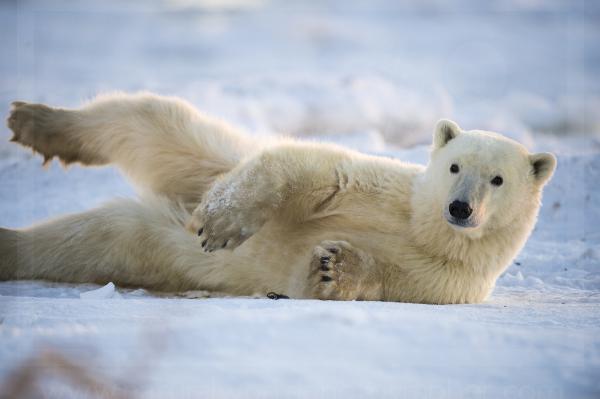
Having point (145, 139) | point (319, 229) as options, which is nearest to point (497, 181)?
point (319, 229)

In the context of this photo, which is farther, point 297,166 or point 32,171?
point 32,171

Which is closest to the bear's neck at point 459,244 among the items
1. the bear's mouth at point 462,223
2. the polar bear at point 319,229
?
the polar bear at point 319,229

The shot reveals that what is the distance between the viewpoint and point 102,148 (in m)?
4.54

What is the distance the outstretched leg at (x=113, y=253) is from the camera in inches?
159

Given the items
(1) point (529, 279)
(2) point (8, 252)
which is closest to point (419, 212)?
(1) point (529, 279)

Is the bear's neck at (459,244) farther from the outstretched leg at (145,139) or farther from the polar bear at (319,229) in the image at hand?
the outstretched leg at (145,139)

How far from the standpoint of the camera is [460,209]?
11.6 feet

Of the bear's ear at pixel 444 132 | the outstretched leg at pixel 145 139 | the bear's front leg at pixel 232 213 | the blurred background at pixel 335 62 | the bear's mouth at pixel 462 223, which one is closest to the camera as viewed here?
the bear's front leg at pixel 232 213

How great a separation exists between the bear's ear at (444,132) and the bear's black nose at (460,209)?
1.85 feet

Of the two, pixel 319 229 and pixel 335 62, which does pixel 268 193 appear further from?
pixel 335 62

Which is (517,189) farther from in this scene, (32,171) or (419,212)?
(32,171)

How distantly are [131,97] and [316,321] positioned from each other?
2.84m

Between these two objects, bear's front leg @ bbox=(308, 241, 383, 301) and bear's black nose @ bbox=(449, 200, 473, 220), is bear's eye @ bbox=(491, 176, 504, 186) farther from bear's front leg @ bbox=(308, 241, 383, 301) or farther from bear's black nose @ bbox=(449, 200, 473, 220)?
bear's front leg @ bbox=(308, 241, 383, 301)

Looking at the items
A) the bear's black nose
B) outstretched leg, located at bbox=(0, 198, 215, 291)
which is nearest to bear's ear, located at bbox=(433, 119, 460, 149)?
the bear's black nose
